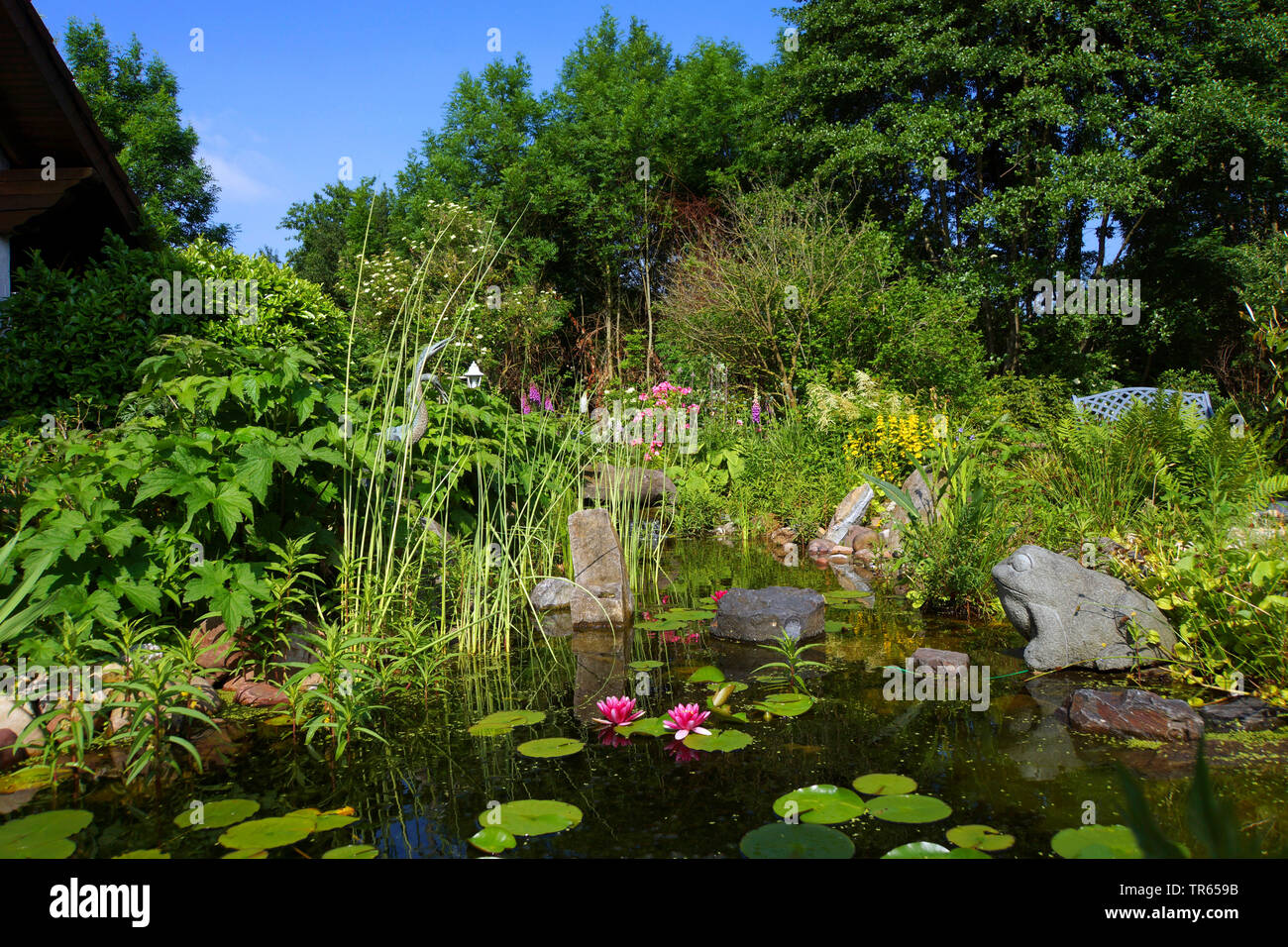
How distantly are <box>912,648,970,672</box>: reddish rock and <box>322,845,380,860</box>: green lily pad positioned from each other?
85.9 inches

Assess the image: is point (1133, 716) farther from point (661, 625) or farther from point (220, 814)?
point (220, 814)

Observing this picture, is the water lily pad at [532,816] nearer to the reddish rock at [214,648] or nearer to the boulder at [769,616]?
the reddish rock at [214,648]

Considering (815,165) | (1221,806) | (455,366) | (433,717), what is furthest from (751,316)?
(1221,806)

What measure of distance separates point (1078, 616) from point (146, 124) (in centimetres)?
2554

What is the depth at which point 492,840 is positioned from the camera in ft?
6.20

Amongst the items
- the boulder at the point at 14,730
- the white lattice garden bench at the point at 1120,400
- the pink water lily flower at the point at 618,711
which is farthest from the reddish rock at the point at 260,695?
the white lattice garden bench at the point at 1120,400

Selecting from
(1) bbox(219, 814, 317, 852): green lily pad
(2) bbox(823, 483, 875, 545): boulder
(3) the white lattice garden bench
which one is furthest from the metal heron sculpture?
(3) the white lattice garden bench

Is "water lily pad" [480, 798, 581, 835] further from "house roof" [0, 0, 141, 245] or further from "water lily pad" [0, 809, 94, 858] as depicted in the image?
"house roof" [0, 0, 141, 245]

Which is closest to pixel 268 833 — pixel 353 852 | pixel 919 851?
pixel 353 852

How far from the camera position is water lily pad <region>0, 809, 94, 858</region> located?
187 cm
